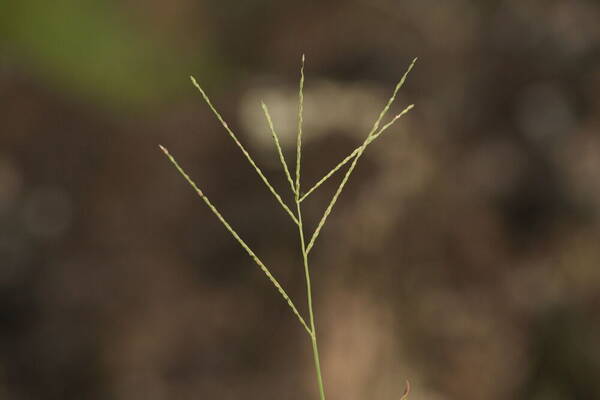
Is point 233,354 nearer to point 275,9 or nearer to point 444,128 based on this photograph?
point 444,128

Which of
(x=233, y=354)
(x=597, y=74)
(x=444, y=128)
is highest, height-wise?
(x=597, y=74)

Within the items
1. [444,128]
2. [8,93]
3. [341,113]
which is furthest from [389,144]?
[8,93]

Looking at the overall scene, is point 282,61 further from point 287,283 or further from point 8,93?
point 287,283

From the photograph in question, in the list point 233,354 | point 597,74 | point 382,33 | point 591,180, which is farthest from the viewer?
point 382,33

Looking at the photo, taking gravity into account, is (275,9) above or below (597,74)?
below

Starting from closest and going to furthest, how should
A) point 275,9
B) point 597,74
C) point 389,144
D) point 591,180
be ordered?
point 389,144
point 591,180
point 597,74
point 275,9

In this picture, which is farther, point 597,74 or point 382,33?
point 382,33

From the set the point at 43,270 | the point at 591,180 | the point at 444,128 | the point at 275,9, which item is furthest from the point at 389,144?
the point at 275,9
